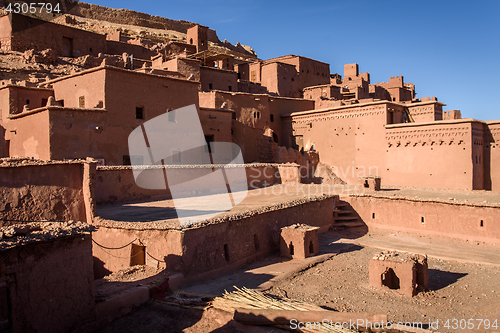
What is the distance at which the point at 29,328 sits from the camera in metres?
5.71

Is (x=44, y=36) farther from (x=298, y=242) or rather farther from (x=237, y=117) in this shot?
(x=298, y=242)

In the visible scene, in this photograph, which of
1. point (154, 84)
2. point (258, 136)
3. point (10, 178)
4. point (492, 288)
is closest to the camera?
point (10, 178)

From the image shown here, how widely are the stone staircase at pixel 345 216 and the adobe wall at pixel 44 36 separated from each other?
2043 centimetres

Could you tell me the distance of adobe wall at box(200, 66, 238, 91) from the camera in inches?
987

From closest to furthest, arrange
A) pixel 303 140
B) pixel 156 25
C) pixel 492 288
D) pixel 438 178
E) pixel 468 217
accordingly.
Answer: pixel 492 288, pixel 468 217, pixel 438 178, pixel 303 140, pixel 156 25

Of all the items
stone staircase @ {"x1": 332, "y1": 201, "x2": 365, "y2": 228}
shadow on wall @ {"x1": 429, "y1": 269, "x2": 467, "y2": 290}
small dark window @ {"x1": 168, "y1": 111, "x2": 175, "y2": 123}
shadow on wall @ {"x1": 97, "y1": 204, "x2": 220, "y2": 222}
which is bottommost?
shadow on wall @ {"x1": 429, "y1": 269, "x2": 467, "y2": 290}

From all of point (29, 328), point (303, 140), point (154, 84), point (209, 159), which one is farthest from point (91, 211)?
point (303, 140)

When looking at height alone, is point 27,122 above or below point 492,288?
above

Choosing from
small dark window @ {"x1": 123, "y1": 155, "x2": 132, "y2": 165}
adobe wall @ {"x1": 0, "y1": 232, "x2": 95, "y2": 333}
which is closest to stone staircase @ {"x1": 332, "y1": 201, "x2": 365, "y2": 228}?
A: small dark window @ {"x1": 123, "y1": 155, "x2": 132, "y2": 165}

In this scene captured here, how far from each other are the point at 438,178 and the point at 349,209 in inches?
250

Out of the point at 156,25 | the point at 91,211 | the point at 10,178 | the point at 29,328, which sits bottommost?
the point at 29,328

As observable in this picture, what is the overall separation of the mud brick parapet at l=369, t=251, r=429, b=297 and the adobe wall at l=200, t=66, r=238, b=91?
1818 centimetres

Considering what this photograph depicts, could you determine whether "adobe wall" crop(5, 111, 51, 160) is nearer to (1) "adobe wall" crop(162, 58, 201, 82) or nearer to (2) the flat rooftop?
(2) the flat rooftop

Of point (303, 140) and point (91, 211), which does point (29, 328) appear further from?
point (303, 140)
